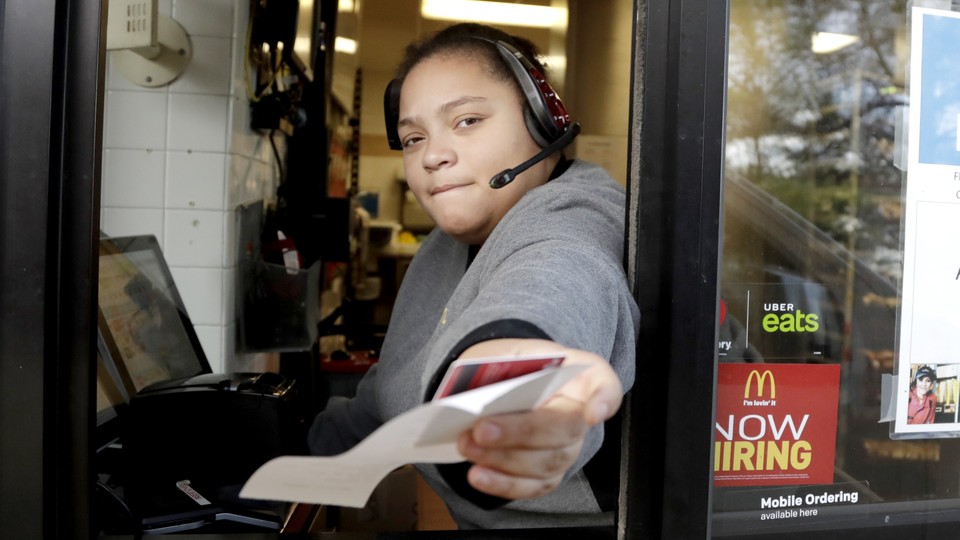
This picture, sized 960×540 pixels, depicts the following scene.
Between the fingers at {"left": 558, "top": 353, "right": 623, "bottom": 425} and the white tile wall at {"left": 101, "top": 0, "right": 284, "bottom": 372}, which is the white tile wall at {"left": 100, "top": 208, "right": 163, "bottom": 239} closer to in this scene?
the white tile wall at {"left": 101, "top": 0, "right": 284, "bottom": 372}

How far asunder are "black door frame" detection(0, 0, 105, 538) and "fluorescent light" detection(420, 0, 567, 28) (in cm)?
406

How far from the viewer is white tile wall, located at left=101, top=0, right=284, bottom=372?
1756mm

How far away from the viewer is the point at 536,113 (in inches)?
41.8

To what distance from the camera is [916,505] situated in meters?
0.91

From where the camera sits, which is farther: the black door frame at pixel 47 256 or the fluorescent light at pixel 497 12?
the fluorescent light at pixel 497 12

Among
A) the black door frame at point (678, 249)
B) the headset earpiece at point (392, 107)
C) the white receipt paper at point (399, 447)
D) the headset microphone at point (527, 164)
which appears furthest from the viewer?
the headset earpiece at point (392, 107)

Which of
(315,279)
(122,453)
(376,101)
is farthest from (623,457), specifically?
(376,101)

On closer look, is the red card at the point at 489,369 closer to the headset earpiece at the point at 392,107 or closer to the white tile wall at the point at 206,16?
the headset earpiece at the point at 392,107

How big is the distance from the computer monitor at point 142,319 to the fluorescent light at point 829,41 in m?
1.14

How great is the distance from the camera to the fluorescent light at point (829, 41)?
2.84 feet

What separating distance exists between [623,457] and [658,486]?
0.15 feet

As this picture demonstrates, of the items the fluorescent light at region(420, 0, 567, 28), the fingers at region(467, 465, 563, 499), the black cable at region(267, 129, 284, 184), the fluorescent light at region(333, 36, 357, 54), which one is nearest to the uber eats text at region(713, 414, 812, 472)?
the fingers at region(467, 465, 563, 499)

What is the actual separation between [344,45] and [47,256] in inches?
137

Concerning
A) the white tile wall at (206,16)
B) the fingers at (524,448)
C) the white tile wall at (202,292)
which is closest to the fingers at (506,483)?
the fingers at (524,448)
